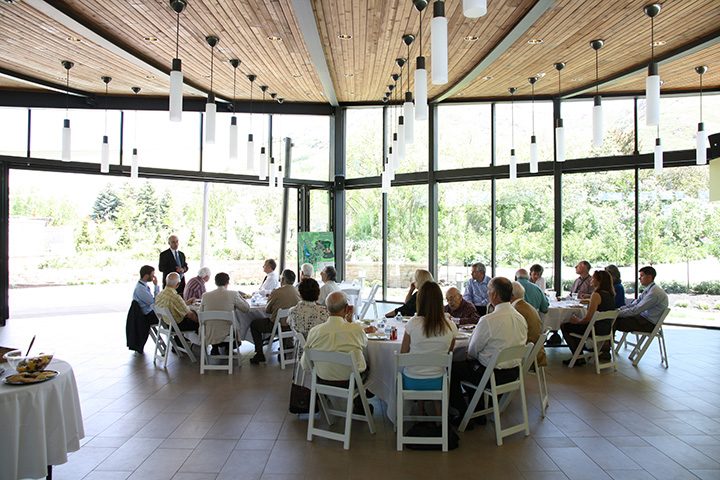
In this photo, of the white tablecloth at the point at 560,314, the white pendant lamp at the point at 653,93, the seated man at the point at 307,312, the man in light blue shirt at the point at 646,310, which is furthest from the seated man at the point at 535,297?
the seated man at the point at 307,312

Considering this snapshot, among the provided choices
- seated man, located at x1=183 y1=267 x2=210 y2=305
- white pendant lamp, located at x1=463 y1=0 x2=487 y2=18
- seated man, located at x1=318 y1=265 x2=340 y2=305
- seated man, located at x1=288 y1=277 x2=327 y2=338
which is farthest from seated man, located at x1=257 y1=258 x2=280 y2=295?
white pendant lamp, located at x1=463 y1=0 x2=487 y2=18

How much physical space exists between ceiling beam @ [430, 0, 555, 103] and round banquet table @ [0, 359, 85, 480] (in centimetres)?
577

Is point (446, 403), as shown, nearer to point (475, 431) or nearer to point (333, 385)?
point (475, 431)

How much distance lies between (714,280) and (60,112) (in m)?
13.2

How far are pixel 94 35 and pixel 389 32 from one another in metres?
3.82

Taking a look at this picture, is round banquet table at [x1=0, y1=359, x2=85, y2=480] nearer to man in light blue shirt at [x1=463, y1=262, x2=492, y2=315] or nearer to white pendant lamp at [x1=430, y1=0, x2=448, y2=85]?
white pendant lamp at [x1=430, y1=0, x2=448, y2=85]

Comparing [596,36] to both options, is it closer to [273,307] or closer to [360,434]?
[273,307]

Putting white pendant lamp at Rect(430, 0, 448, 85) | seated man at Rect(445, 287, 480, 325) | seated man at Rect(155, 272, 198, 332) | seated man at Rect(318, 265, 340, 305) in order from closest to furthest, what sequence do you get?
1. white pendant lamp at Rect(430, 0, 448, 85)
2. seated man at Rect(445, 287, 480, 325)
3. seated man at Rect(155, 272, 198, 332)
4. seated man at Rect(318, 265, 340, 305)

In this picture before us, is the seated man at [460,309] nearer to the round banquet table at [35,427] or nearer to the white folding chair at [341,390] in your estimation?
the white folding chair at [341,390]

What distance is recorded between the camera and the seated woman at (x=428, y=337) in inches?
154

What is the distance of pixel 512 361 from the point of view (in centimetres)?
417

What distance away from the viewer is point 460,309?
5539mm

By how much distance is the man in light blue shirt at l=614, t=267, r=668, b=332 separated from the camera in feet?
20.8

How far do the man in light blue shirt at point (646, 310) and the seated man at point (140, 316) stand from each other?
21.6 feet
